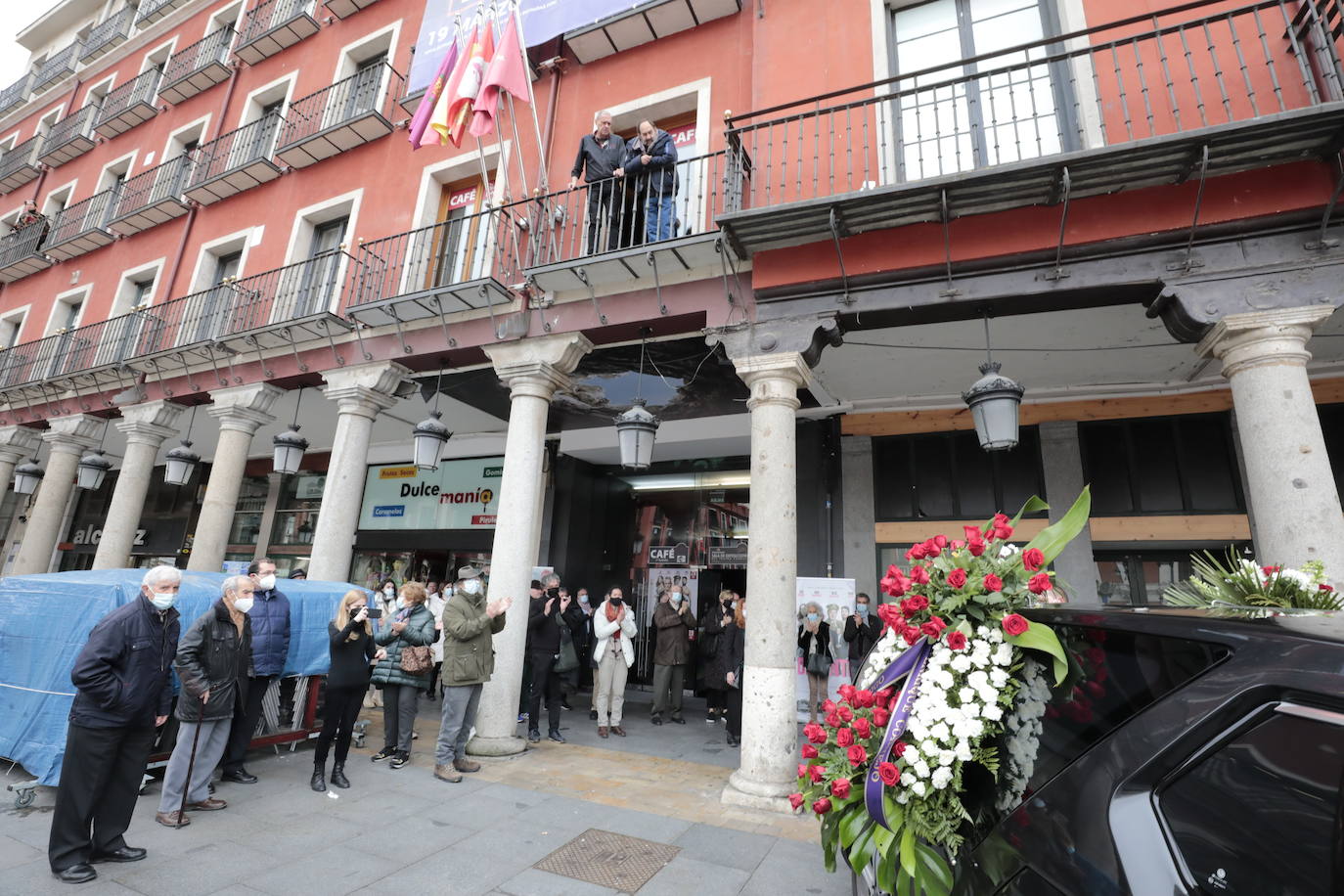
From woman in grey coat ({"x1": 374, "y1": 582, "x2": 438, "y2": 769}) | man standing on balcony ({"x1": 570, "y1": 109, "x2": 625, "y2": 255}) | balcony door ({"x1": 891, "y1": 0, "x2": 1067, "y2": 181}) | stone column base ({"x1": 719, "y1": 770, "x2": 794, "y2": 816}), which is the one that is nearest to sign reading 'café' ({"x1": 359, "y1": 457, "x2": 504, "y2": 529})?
woman in grey coat ({"x1": 374, "y1": 582, "x2": 438, "y2": 769})

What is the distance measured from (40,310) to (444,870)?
19.6 metres

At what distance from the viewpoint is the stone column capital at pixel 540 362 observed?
25.3 ft

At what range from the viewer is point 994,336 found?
745cm

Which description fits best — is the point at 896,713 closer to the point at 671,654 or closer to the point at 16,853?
the point at 16,853

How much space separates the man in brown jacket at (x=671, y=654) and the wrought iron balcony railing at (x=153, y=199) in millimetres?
13393

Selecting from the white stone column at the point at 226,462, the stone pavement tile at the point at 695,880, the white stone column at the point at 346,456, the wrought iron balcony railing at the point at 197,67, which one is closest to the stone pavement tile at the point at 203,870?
the stone pavement tile at the point at 695,880

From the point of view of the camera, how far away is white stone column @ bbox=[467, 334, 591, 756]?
271 inches

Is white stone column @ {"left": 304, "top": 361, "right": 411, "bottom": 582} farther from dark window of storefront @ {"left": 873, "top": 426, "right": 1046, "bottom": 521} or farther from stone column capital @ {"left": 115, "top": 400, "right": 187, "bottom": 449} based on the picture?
dark window of storefront @ {"left": 873, "top": 426, "right": 1046, "bottom": 521}

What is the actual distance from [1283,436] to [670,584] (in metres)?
8.69

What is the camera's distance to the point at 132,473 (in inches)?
440

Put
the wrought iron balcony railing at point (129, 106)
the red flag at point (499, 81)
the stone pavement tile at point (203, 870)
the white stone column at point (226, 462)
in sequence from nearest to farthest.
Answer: the stone pavement tile at point (203, 870) < the red flag at point (499, 81) < the white stone column at point (226, 462) < the wrought iron balcony railing at point (129, 106)

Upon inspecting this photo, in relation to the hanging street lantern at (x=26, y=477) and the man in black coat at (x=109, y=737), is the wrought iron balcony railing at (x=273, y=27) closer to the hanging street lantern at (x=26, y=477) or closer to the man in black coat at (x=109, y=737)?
the hanging street lantern at (x=26, y=477)

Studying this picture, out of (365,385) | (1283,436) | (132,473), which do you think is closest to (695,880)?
(1283,436)

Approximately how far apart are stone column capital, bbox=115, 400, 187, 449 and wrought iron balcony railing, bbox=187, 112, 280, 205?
4559mm
